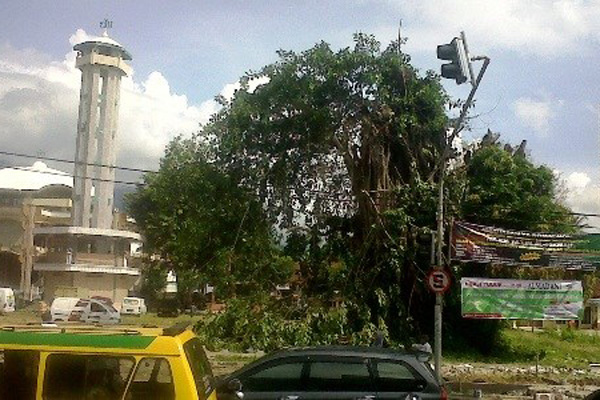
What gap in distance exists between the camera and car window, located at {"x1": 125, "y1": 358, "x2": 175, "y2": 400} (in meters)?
6.37

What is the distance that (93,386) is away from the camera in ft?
20.9

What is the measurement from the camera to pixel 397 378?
9492 mm

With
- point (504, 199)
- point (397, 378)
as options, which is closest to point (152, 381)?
point (397, 378)

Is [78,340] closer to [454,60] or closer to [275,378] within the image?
[275,378]

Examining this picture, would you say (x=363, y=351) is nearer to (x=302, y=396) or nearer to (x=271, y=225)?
(x=302, y=396)

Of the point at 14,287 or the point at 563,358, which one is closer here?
the point at 563,358

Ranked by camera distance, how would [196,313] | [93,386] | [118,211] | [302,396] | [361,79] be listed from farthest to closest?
[118,211], [196,313], [361,79], [302,396], [93,386]

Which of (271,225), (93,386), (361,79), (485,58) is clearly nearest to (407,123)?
(361,79)

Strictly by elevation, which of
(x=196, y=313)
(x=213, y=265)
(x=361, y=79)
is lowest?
(x=196, y=313)

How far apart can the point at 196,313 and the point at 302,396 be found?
44095 millimetres

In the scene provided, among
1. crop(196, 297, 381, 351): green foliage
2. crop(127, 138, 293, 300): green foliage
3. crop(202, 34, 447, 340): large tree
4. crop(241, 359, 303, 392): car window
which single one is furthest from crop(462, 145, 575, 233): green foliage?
crop(241, 359, 303, 392): car window

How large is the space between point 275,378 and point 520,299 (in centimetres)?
1381

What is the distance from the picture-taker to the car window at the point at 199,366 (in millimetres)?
6578

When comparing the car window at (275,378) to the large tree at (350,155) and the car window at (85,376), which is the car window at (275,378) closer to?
the car window at (85,376)
